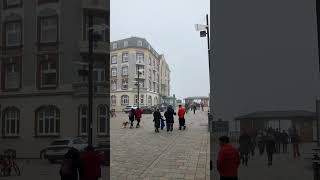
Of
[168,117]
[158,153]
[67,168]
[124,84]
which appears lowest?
[158,153]

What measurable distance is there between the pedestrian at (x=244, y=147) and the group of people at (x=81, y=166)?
2.85 m

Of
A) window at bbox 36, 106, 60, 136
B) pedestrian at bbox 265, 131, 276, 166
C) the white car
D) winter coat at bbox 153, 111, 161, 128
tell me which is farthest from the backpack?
winter coat at bbox 153, 111, 161, 128

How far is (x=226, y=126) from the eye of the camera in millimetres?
10445

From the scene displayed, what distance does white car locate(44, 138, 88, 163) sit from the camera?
37.6ft

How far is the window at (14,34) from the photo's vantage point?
12.4m

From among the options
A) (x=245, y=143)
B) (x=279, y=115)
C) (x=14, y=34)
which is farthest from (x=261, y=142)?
(x=14, y=34)

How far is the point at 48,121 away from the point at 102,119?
1195 millimetres

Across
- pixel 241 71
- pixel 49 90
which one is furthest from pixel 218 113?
pixel 49 90

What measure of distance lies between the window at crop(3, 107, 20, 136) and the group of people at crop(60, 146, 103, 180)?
7.09 feet

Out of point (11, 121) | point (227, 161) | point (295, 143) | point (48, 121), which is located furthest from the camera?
point (11, 121)

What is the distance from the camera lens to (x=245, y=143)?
10.3 m

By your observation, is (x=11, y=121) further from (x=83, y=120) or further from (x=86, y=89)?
(x=86, y=89)

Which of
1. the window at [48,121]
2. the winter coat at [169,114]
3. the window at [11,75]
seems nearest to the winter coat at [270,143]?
the window at [48,121]

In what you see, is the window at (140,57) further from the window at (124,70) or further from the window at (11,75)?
the window at (11,75)
